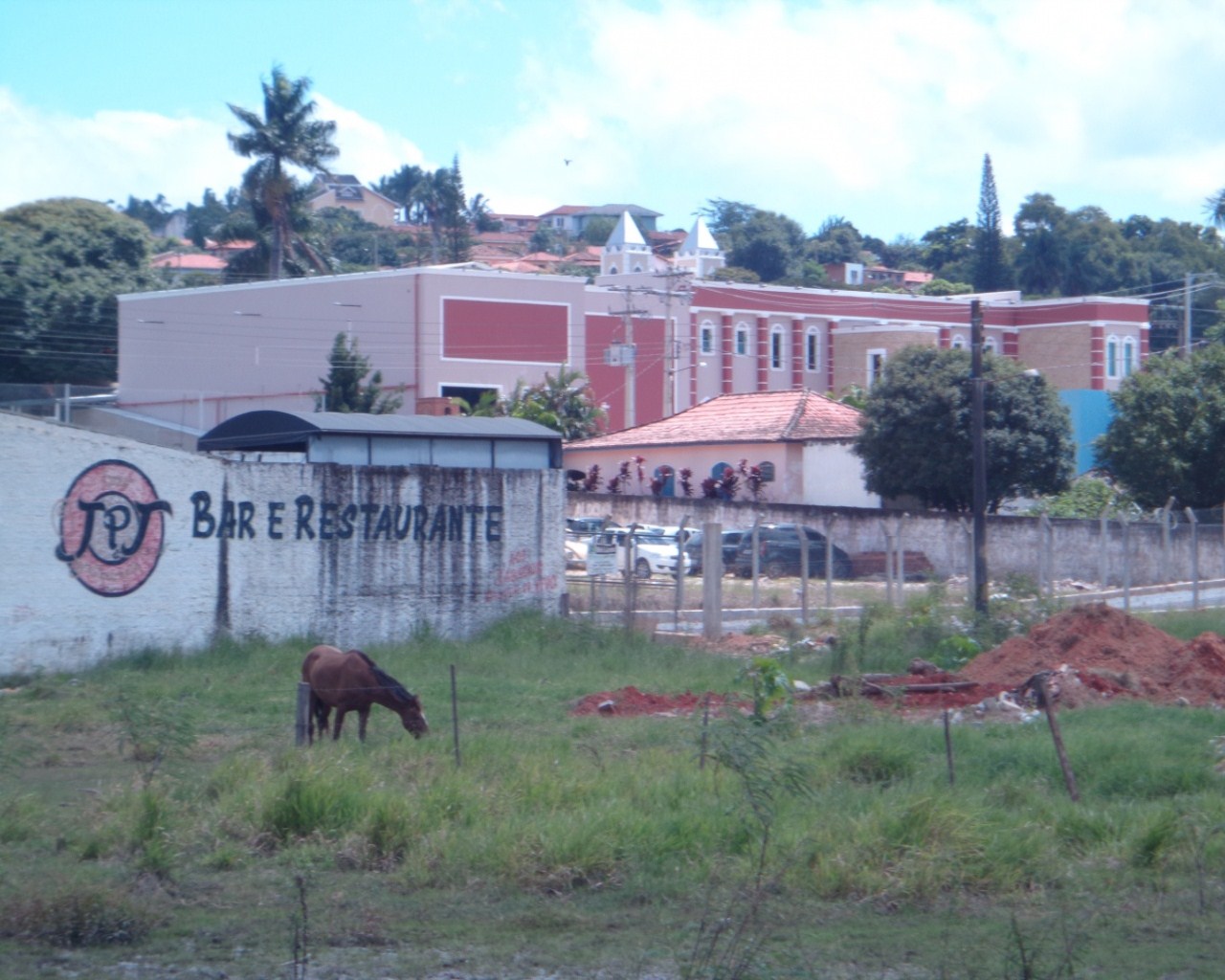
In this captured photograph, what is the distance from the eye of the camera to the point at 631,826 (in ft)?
30.1

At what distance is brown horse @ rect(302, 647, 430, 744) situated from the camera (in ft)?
42.7

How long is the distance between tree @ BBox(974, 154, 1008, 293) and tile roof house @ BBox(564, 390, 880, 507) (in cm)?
5206

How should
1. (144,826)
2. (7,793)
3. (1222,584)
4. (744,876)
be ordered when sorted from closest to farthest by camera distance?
(744,876) < (144,826) < (7,793) < (1222,584)

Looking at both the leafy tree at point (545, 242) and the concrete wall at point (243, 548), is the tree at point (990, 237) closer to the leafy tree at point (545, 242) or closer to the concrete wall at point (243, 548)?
the leafy tree at point (545, 242)

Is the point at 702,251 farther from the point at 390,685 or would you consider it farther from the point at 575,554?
the point at 390,685

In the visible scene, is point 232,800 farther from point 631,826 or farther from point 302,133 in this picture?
point 302,133

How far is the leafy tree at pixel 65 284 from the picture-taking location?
187 ft

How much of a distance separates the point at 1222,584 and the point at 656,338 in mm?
34969

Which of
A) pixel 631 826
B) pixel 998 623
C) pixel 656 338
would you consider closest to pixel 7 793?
pixel 631 826

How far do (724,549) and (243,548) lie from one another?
1483cm

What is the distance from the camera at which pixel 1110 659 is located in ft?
60.8

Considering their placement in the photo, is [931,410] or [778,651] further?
[931,410]

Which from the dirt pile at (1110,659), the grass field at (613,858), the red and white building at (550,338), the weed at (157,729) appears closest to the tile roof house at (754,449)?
the red and white building at (550,338)

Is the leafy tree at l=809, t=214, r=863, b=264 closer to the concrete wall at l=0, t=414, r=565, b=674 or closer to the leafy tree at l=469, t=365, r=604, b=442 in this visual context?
the leafy tree at l=469, t=365, r=604, b=442
